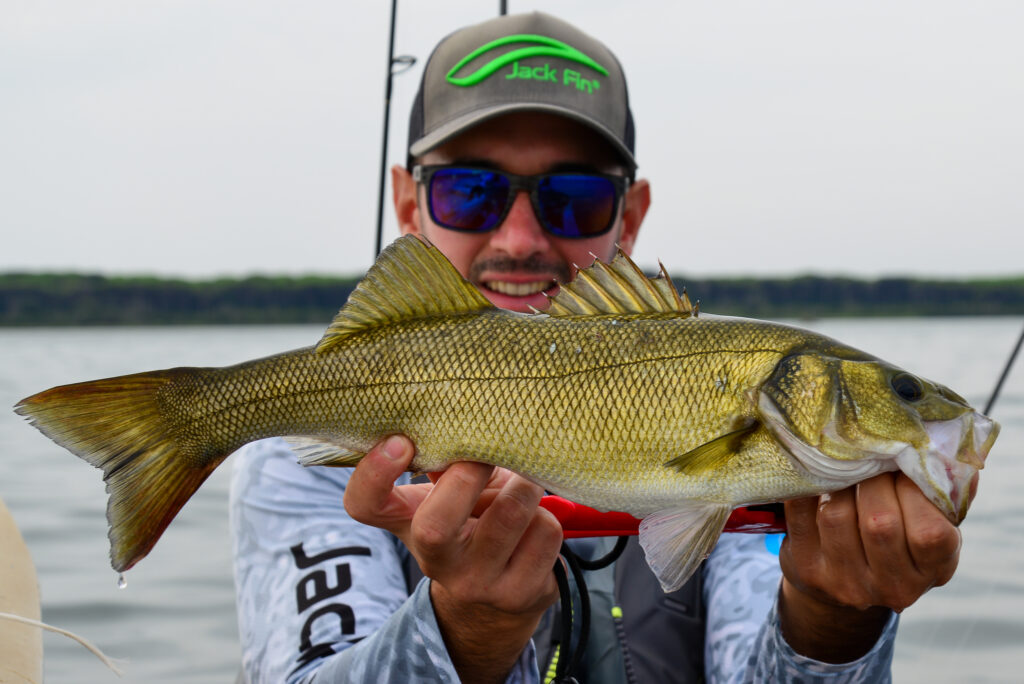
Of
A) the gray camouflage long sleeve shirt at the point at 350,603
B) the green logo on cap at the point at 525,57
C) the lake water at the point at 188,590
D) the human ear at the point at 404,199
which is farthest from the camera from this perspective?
the lake water at the point at 188,590


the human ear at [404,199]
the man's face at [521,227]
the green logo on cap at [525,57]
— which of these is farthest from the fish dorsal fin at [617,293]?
the human ear at [404,199]

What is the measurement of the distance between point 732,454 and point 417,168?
1970 millimetres

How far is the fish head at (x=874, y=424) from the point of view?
1.91m

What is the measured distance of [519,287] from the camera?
337 cm

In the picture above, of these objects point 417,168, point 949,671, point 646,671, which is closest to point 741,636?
point 646,671

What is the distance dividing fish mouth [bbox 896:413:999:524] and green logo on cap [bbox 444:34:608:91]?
2.17 m

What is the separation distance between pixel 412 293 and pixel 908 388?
1161 mm

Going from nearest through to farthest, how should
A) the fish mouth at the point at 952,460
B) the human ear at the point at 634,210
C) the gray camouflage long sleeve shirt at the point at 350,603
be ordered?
the fish mouth at the point at 952,460 < the gray camouflage long sleeve shirt at the point at 350,603 < the human ear at the point at 634,210

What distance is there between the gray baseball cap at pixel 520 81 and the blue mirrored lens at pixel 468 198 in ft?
0.77

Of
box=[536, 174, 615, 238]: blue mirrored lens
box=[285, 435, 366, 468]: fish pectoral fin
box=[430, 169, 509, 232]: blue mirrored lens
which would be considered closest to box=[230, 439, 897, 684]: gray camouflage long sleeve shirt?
box=[285, 435, 366, 468]: fish pectoral fin

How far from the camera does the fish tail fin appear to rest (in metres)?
1.98

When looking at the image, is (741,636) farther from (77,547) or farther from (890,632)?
(77,547)

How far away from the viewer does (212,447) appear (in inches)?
82.0

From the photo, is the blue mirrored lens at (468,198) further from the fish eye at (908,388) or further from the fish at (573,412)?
the fish eye at (908,388)
